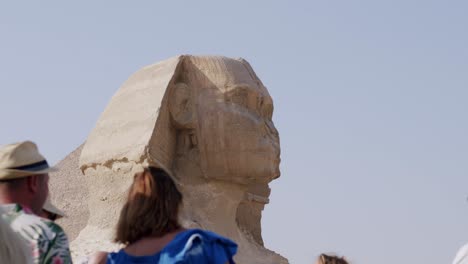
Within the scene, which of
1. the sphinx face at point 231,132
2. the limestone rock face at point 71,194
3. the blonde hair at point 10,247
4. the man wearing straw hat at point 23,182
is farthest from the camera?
the limestone rock face at point 71,194

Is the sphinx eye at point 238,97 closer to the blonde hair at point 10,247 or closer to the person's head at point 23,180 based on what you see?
the person's head at point 23,180

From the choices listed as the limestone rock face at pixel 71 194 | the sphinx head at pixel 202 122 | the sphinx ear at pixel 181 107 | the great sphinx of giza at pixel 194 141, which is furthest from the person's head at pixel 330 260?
the limestone rock face at pixel 71 194

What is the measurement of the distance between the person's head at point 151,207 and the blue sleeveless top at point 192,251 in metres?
0.07

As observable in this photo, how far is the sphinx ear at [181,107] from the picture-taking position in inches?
371

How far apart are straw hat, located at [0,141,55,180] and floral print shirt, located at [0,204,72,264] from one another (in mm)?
208

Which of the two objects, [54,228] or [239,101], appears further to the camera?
[239,101]

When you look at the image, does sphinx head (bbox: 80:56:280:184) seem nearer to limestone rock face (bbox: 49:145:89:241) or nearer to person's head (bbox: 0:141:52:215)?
limestone rock face (bbox: 49:145:89:241)

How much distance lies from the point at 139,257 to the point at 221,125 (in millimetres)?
5371

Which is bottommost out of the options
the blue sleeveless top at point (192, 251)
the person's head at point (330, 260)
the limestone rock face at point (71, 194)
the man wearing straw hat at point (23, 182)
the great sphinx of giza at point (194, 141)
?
the limestone rock face at point (71, 194)

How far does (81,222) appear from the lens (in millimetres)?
13430

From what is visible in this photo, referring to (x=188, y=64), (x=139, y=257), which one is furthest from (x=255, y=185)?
(x=139, y=257)

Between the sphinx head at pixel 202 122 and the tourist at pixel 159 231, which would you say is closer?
the tourist at pixel 159 231

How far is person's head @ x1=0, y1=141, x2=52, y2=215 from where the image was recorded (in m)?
4.00

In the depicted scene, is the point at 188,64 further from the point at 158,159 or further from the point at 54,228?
the point at 54,228
